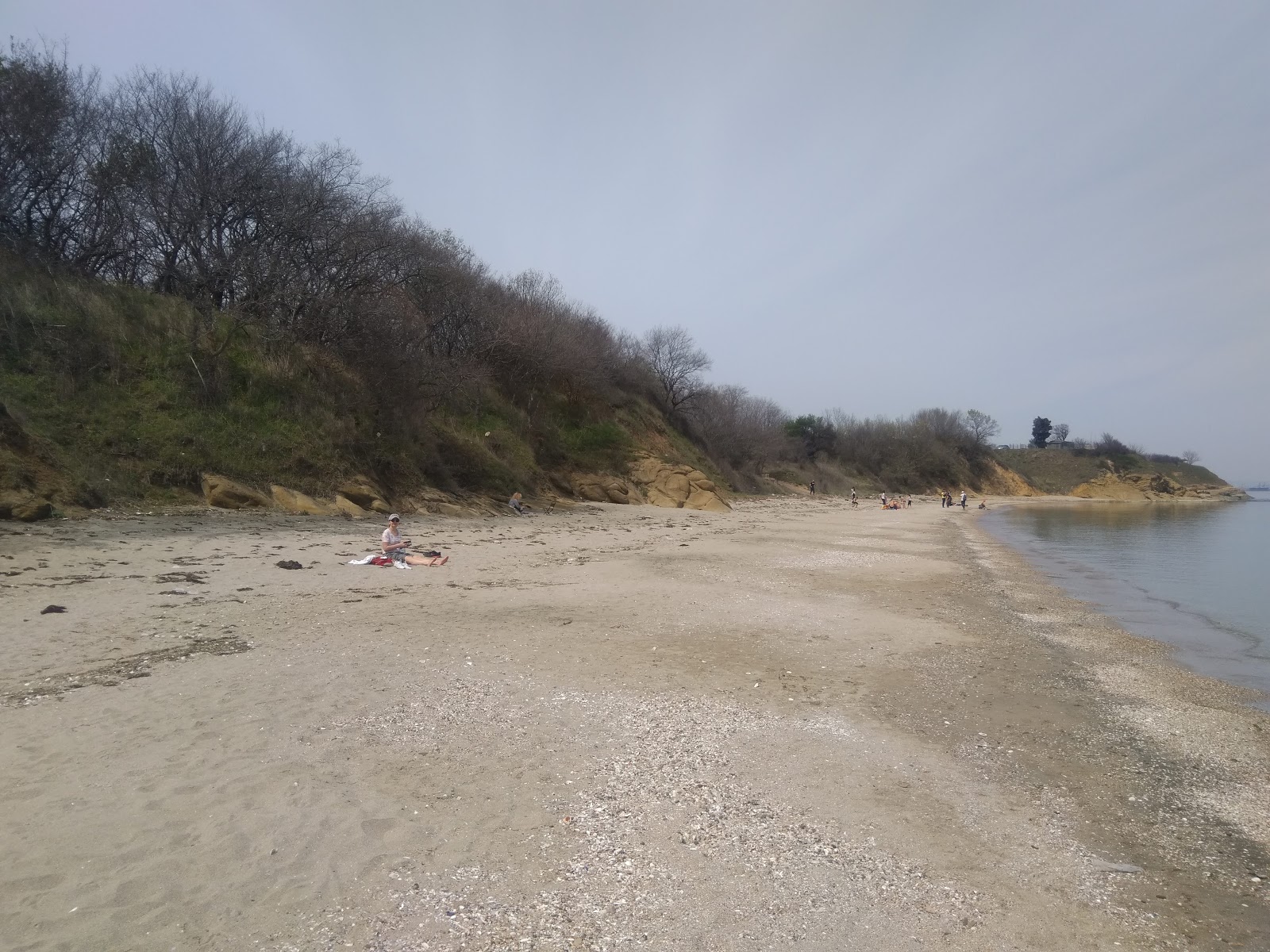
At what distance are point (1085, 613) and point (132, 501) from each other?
64.6 feet

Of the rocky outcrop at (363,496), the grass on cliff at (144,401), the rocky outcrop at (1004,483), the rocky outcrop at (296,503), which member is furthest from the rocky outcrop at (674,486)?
the rocky outcrop at (1004,483)

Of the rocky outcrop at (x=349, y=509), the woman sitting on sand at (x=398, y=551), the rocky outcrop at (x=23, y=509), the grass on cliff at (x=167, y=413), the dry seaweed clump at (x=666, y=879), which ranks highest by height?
the grass on cliff at (x=167, y=413)

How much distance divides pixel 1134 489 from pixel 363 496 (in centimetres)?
11300

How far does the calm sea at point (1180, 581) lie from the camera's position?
35.7ft

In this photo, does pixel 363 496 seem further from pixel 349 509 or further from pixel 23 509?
pixel 23 509

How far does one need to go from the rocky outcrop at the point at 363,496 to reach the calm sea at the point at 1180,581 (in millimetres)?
17784

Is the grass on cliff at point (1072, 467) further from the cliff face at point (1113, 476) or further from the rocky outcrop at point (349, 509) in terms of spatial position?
the rocky outcrop at point (349, 509)

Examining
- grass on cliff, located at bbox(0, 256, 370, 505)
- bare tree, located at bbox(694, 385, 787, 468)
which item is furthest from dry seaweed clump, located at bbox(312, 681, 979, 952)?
bare tree, located at bbox(694, 385, 787, 468)

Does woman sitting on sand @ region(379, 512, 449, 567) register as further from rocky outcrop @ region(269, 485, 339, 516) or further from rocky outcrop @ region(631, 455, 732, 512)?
rocky outcrop @ region(631, 455, 732, 512)

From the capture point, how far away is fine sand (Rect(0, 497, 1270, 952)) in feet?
11.8

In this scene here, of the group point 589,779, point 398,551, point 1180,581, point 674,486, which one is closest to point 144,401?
point 398,551

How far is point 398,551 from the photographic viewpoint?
44.3 ft

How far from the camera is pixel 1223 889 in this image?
4039mm

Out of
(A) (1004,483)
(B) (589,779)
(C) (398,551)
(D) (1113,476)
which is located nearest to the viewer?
(B) (589,779)
